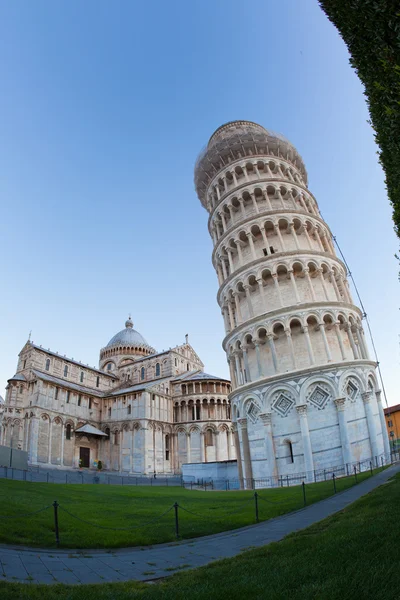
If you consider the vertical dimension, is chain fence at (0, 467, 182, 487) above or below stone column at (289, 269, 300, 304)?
below

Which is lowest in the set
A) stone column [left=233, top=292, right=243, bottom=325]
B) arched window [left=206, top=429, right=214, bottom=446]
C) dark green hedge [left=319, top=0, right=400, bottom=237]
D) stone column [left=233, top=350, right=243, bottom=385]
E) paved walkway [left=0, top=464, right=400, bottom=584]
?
paved walkway [left=0, top=464, right=400, bottom=584]

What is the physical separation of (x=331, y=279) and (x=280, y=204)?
28.6ft

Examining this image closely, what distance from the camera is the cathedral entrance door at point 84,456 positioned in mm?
52134

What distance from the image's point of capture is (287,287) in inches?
1227

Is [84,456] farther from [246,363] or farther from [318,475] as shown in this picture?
[318,475]

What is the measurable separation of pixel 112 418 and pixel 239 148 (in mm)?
41726

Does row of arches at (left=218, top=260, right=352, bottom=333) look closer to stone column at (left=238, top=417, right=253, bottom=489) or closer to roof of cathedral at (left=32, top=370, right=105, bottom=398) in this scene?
stone column at (left=238, top=417, right=253, bottom=489)

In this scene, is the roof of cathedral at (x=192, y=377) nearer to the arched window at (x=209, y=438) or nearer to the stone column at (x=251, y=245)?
the arched window at (x=209, y=438)

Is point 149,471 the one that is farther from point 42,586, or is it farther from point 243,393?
point 42,586

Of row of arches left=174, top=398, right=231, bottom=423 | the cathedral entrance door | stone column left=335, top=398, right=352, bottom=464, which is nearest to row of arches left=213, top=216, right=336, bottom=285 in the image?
stone column left=335, top=398, right=352, bottom=464

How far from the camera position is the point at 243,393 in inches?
1184

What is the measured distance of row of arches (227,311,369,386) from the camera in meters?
28.6

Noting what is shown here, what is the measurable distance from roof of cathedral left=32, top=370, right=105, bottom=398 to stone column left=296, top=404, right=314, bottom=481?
36562 millimetres

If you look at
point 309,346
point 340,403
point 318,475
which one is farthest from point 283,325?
point 318,475
